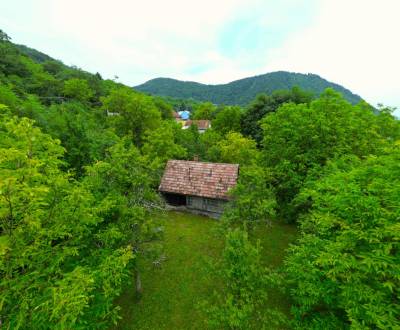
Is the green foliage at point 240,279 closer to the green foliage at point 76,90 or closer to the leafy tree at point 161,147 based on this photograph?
the leafy tree at point 161,147

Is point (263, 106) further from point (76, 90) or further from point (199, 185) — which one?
point (76, 90)

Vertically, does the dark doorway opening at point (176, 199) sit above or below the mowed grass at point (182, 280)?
above

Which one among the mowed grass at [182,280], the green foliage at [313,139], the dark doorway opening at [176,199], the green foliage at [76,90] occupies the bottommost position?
the mowed grass at [182,280]

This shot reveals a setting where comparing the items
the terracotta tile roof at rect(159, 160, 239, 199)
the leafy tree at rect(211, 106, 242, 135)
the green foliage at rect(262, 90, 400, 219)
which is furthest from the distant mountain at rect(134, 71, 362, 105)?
the terracotta tile roof at rect(159, 160, 239, 199)

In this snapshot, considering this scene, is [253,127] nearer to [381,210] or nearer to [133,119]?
[133,119]

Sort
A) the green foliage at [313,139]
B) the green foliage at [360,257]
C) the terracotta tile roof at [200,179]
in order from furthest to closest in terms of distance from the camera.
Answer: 1. the terracotta tile roof at [200,179]
2. the green foliage at [313,139]
3. the green foliage at [360,257]

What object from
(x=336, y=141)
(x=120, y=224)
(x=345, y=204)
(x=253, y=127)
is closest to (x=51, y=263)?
(x=120, y=224)

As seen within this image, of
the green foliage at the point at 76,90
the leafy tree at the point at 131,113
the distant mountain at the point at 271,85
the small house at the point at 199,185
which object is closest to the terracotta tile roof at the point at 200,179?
the small house at the point at 199,185
